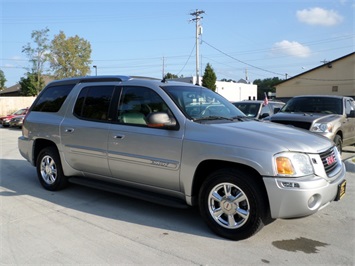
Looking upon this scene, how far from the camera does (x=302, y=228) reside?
4359 millimetres

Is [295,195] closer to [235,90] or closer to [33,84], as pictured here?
[33,84]

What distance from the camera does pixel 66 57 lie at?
1982 inches

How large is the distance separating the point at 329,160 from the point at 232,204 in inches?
50.6

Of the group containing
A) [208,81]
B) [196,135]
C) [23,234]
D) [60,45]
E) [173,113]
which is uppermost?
[60,45]

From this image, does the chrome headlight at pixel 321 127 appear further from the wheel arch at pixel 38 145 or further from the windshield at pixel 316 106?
the wheel arch at pixel 38 145

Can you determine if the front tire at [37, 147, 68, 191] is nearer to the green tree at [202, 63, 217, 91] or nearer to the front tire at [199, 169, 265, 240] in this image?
the front tire at [199, 169, 265, 240]

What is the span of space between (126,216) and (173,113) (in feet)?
5.26

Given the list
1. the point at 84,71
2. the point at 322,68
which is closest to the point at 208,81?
the point at 322,68

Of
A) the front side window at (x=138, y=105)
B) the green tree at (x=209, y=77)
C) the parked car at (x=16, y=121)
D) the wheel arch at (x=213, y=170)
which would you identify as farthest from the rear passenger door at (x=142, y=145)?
the green tree at (x=209, y=77)

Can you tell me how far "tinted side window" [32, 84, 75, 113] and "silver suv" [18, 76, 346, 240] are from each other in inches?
1.2

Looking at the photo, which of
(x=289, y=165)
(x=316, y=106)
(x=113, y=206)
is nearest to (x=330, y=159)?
(x=289, y=165)

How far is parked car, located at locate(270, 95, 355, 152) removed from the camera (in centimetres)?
817

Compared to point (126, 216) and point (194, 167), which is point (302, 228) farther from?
point (126, 216)

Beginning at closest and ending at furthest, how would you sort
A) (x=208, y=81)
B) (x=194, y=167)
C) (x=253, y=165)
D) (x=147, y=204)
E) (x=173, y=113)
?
(x=253, y=165)
(x=194, y=167)
(x=173, y=113)
(x=147, y=204)
(x=208, y=81)
